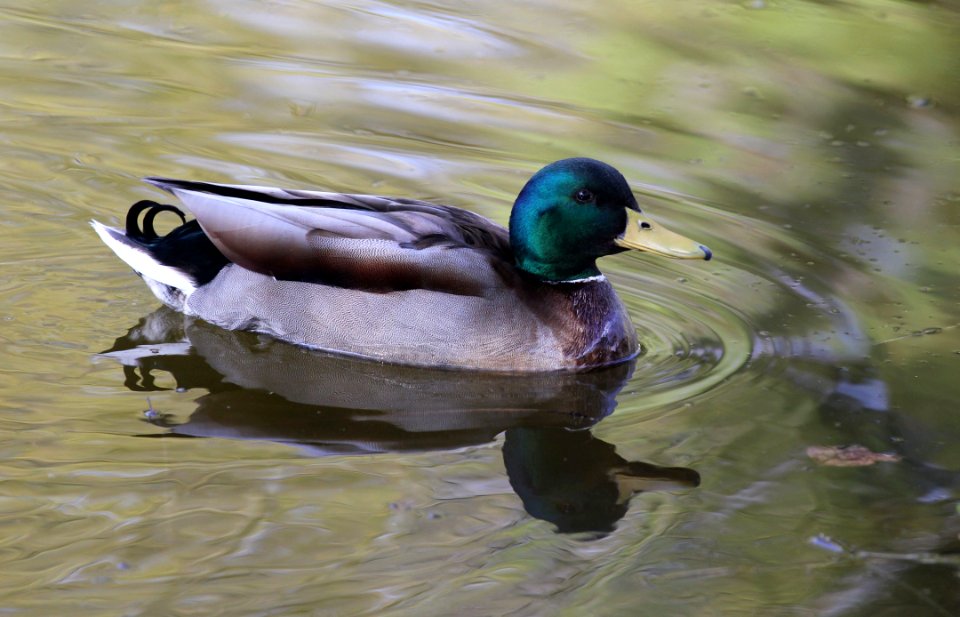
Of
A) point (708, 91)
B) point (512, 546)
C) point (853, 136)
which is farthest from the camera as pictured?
point (708, 91)

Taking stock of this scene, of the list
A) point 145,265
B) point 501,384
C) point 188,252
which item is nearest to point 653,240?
point 501,384

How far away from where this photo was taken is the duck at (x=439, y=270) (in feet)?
20.6

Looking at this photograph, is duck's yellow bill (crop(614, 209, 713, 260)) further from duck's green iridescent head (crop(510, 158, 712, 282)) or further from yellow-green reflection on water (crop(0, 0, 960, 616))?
yellow-green reflection on water (crop(0, 0, 960, 616))

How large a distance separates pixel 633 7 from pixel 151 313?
19.1 ft

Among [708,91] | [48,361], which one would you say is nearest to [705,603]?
[48,361]

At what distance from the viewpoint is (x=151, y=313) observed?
22.5ft

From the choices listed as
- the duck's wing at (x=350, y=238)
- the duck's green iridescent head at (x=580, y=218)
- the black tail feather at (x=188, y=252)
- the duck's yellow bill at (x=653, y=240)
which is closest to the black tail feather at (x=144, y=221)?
the black tail feather at (x=188, y=252)

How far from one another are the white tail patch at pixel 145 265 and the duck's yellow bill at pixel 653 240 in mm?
2086

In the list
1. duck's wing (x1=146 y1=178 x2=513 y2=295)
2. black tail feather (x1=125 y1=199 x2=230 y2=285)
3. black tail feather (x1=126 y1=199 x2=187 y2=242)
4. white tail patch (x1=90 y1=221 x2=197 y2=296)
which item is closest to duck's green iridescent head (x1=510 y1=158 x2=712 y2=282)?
duck's wing (x1=146 y1=178 x2=513 y2=295)

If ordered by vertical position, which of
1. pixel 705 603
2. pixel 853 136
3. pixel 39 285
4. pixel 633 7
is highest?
pixel 633 7

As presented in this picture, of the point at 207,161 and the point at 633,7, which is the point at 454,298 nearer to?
the point at 207,161

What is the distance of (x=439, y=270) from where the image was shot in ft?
20.4

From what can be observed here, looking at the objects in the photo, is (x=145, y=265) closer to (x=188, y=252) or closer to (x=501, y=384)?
(x=188, y=252)

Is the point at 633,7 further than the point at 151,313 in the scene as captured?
Yes
